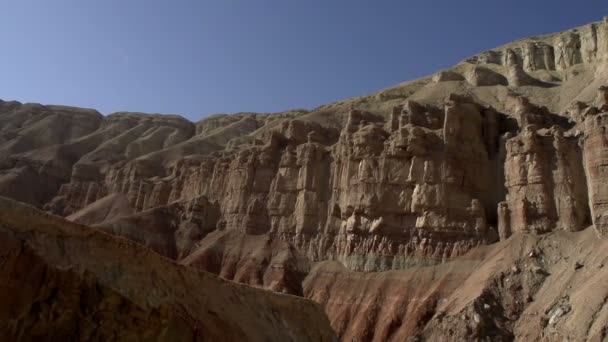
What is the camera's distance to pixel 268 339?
2223 cm

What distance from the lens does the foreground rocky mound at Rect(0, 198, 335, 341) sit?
44.8 ft

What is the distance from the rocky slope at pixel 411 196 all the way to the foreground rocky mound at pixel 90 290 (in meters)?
23.6

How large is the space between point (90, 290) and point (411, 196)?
41155 mm

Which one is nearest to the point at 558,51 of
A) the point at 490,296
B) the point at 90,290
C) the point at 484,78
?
the point at 484,78

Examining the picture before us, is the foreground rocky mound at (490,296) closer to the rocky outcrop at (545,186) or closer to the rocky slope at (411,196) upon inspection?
the rocky slope at (411,196)

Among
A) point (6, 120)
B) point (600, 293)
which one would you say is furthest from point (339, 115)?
point (6, 120)

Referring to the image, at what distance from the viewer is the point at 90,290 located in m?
14.9

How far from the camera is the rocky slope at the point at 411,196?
4416cm

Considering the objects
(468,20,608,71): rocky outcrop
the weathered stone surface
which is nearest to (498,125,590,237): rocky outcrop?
the weathered stone surface

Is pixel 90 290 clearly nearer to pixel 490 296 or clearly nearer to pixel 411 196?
pixel 490 296

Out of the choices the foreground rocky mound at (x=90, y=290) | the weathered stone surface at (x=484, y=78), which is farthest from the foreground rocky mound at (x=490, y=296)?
the weathered stone surface at (x=484, y=78)

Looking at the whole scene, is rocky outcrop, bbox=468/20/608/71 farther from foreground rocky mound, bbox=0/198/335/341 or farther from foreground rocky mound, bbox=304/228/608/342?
foreground rocky mound, bbox=0/198/335/341

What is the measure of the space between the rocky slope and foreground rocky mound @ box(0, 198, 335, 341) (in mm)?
23593

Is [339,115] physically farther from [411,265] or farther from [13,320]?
[13,320]
